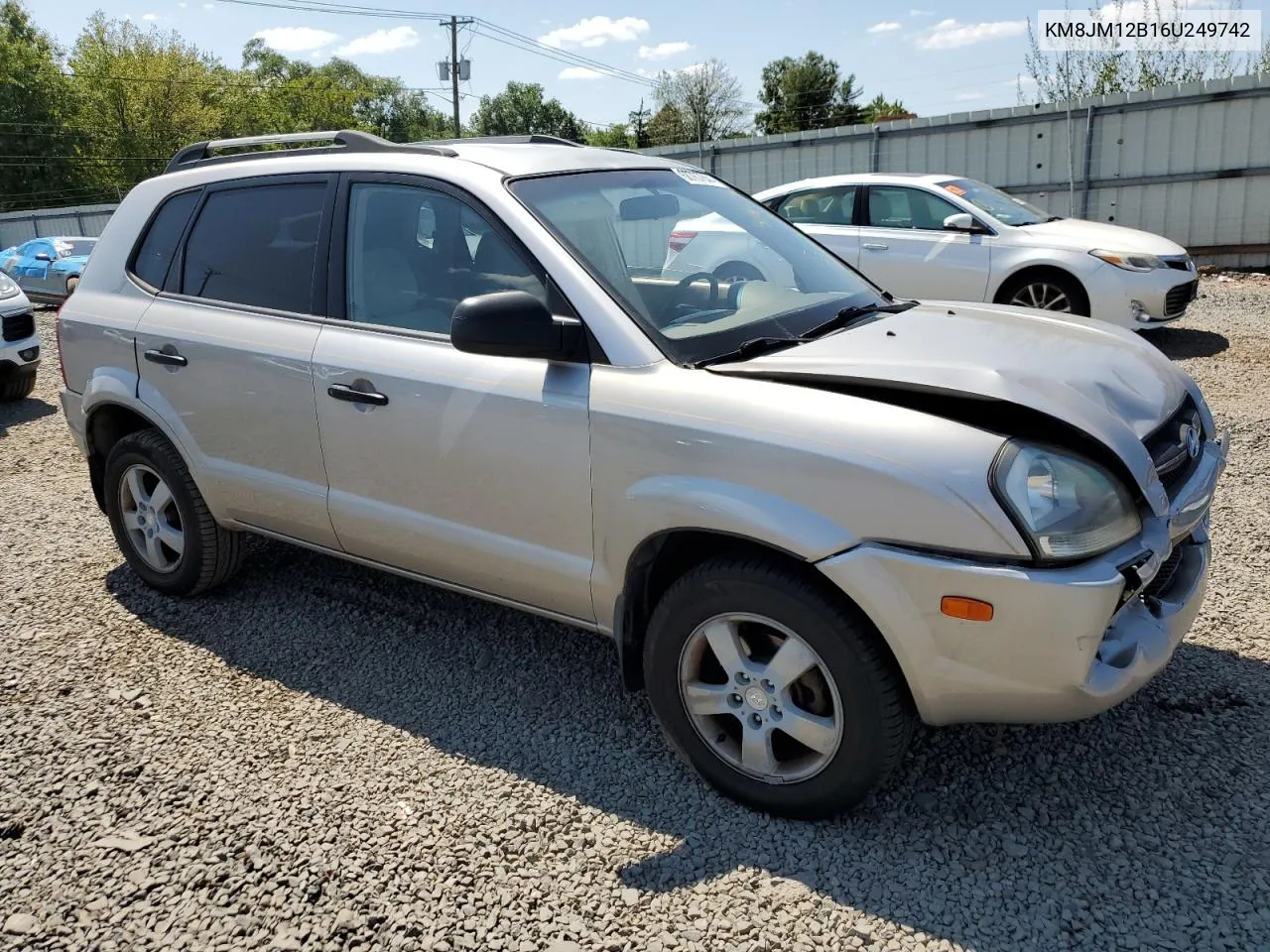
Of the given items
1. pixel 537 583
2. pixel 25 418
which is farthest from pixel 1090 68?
pixel 537 583

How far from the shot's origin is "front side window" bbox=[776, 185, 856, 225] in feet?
32.4

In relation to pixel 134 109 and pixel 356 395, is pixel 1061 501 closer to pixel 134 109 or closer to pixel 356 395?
pixel 356 395

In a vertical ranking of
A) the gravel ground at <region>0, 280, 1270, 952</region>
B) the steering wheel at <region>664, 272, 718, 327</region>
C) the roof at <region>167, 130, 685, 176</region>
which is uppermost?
the roof at <region>167, 130, 685, 176</region>

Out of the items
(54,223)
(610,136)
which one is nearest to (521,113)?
(610,136)

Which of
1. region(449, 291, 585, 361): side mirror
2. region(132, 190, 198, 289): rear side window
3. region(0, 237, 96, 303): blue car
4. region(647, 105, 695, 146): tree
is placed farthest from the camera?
region(647, 105, 695, 146): tree

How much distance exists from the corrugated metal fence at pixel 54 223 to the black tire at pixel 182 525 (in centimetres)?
3053

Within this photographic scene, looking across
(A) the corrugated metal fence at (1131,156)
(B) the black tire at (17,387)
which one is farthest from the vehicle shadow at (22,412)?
(A) the corrugated metal fence at (1131,156)

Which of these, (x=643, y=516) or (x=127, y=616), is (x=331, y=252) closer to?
(x=643, y=516)

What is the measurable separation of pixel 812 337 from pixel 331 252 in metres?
1.78

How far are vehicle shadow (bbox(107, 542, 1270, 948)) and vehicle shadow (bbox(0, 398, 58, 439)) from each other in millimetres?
5622

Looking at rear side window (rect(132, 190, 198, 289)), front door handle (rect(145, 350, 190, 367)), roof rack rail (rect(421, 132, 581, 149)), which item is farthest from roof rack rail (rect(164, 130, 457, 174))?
front door handle (rect(145, 350, 190, 367))

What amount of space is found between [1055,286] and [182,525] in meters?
7.46

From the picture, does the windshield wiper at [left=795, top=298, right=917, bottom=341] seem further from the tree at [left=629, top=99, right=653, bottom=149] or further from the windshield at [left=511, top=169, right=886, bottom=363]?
the tree at [left=629, top=99, right=653, bottom=149]

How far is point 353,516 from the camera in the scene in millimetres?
3539
